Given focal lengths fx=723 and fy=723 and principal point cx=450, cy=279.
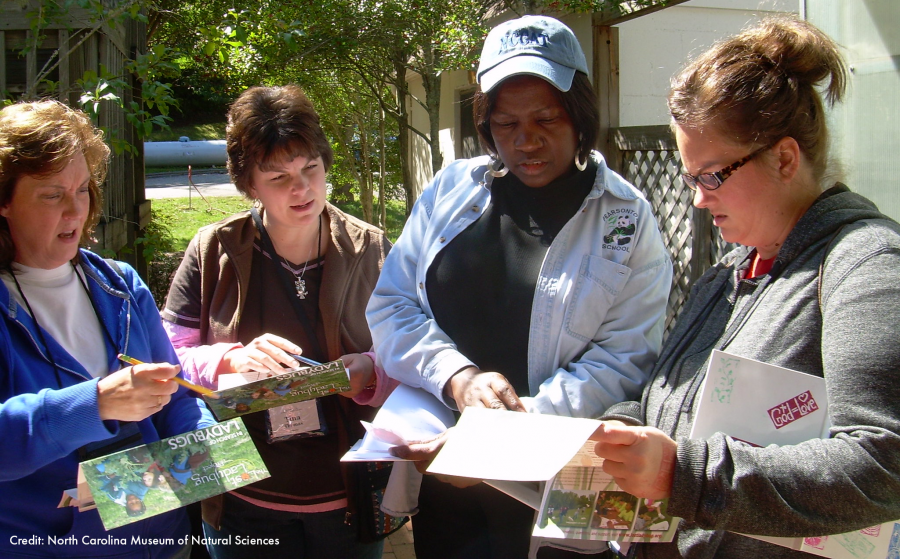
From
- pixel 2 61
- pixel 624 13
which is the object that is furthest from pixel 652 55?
pixel 2 61

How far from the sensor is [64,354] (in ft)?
6.28

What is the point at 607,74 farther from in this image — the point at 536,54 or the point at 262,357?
the point at 262,357

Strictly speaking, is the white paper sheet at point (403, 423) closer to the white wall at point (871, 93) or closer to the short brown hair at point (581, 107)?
the short brown hair at point (581, 107)

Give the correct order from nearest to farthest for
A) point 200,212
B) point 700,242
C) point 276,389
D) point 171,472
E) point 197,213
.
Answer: point 171,472, point 276,389, point 700,242, point 197,213, point 200,212

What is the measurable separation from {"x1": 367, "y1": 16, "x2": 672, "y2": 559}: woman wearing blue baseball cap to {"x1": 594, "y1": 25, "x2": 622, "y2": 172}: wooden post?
4.69 m

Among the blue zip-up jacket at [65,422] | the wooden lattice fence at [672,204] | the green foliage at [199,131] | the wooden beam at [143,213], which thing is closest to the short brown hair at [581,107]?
the blue zip-up jacket at [65,422]

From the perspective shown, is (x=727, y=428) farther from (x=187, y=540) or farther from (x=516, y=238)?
(x=187, y=540)

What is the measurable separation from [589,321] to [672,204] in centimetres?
438

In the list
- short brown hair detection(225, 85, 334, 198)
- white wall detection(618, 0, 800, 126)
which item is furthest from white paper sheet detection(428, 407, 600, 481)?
white wall detection(618, 0, 800, 126)

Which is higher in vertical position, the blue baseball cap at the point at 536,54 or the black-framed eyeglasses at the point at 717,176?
the blue baseball cap at the point at 536,54

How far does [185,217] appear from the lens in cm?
1386

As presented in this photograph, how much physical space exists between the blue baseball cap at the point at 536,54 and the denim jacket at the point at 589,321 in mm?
297

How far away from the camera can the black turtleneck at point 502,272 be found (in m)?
1.96

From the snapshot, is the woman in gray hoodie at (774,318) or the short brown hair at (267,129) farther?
the short brown hair at (267,129)
